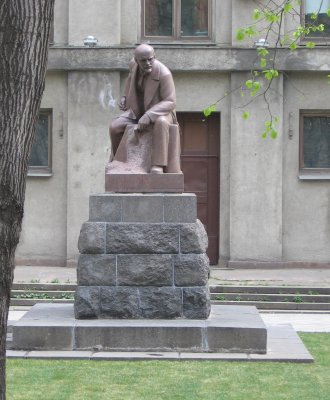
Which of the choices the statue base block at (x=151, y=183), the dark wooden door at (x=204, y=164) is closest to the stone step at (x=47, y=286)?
the dark wooden door at (x=204, y=164)

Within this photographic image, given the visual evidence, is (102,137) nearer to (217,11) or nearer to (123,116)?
(217,11)

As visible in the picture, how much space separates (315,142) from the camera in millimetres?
24766

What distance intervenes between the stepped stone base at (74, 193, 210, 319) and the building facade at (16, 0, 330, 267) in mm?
11284

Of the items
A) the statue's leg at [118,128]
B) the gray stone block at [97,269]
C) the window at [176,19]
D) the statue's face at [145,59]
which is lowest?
the gray stone block at [97,269]

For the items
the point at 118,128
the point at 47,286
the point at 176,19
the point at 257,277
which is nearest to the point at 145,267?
the point at 118,128

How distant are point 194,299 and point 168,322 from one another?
1.39 feet

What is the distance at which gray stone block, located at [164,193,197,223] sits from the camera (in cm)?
1288

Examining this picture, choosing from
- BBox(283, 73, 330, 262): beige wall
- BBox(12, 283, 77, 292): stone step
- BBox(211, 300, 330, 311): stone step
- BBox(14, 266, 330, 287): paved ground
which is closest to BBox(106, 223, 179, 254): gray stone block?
BBox(211, 300, 330, 311): stone step

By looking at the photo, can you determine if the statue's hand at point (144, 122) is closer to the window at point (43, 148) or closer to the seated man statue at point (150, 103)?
the seated man statue at point (150, 103)

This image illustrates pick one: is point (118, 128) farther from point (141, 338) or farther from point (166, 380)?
point (166, 380)

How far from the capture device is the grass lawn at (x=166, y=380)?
33.0 feet

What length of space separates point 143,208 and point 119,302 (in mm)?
1081

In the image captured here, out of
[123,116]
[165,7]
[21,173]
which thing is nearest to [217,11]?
[165,7]

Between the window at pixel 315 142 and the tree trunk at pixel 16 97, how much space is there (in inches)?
769
